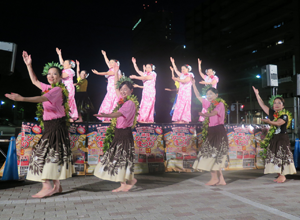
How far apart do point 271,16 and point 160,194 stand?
4395 cm

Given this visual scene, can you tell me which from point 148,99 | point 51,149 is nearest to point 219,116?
point 51,149

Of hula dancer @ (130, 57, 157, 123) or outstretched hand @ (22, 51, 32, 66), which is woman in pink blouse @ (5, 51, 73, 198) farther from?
hula dancer @ (130, 57, 157, 123)

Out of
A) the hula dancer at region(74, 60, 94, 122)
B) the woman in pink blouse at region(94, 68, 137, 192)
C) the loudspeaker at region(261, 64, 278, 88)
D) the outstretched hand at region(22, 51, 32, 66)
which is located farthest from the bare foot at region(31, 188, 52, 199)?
the loudspeaker at region(261, 64, 278, 88)

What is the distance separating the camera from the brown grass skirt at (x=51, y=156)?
4223 mm

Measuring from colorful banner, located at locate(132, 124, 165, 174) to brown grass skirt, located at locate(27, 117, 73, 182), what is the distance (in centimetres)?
264

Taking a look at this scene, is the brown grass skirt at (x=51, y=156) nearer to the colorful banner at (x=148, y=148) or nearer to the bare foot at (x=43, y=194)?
the bare foot at (x=43, y=194)

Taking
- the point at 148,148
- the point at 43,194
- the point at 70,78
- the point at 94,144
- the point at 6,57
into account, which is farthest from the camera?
the point at 70,78

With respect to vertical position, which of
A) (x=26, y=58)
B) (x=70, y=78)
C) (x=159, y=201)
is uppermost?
(x=70, y=78)

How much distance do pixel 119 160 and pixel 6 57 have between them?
2.73 meters

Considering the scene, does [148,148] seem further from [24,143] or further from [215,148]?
[24,143]

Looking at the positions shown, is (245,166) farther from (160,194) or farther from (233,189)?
(160,194)

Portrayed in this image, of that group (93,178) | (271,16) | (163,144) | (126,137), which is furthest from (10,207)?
(271,16)

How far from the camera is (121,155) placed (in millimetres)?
4652

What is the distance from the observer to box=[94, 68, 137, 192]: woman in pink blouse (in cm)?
461
